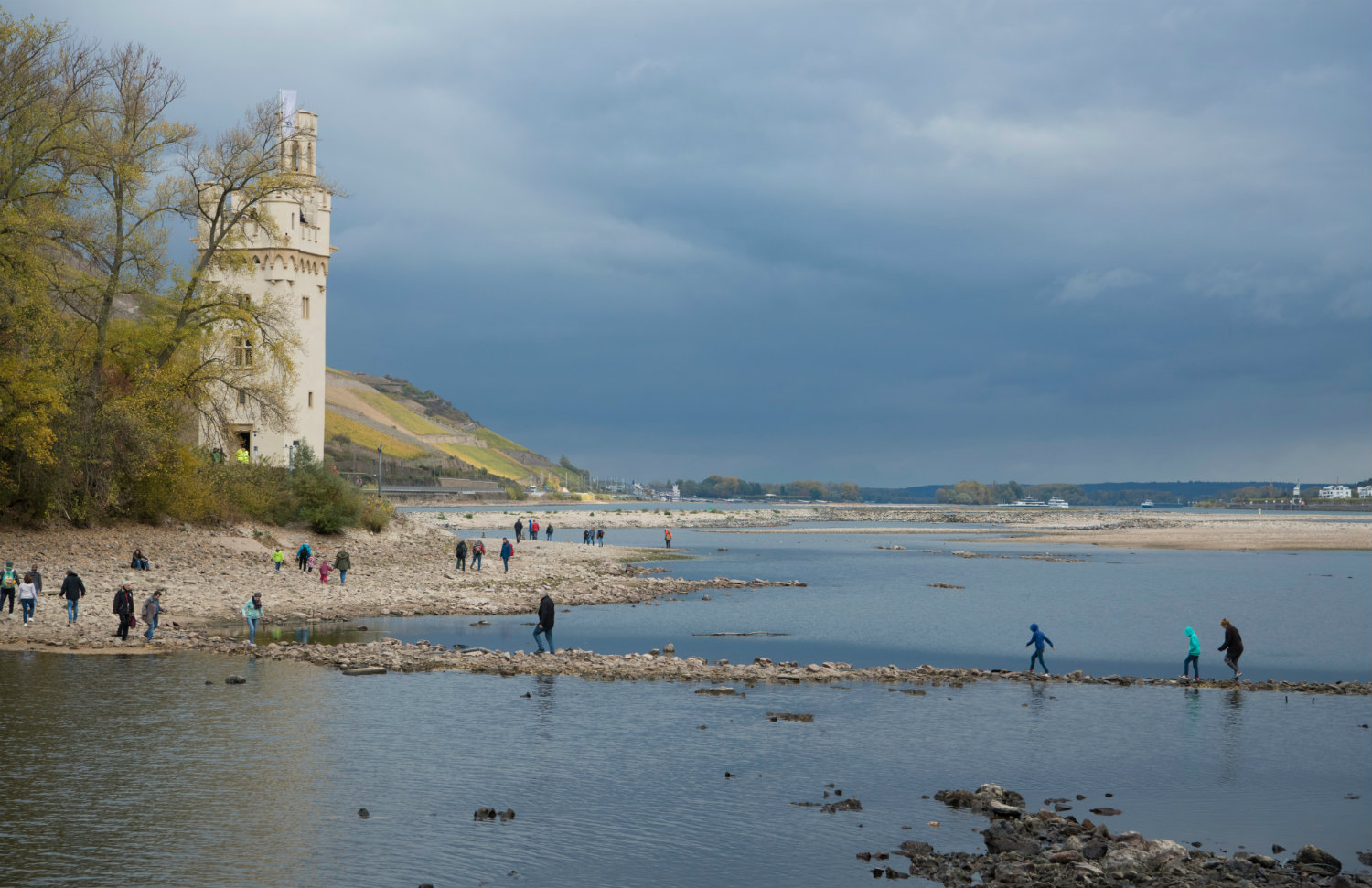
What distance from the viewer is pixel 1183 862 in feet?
39.8

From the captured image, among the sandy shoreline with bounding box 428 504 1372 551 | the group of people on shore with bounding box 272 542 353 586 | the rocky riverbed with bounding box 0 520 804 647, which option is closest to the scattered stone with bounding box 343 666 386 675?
the rocky riverbed with bounding box 0 520 804 647

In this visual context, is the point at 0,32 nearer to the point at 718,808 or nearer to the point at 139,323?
the point at 139,323

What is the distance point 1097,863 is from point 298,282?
50.2 meters

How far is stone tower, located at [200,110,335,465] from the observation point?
2032 inches

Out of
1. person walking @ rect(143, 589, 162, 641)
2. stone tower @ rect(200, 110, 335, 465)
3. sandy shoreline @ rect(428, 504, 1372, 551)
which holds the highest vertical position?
stone tower @ rect(200, 110, 335, 465)

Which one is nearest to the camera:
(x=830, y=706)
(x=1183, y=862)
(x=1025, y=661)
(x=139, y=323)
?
(x=1183, y=862)

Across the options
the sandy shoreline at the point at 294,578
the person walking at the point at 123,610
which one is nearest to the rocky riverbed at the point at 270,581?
the sandy shoreline at the point at 294,578

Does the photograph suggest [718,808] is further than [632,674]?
No

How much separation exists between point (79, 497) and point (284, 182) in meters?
14.6

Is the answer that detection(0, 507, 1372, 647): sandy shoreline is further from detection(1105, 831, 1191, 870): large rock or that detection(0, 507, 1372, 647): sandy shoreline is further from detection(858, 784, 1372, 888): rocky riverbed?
detection(1105, 831, 1191, 870): large rock

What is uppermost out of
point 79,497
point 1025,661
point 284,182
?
point 284,182

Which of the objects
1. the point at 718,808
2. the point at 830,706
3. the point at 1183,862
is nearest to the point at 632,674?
the point at 830,706

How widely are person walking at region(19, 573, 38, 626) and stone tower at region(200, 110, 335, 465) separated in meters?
23.4

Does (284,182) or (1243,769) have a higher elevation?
(284,182)
